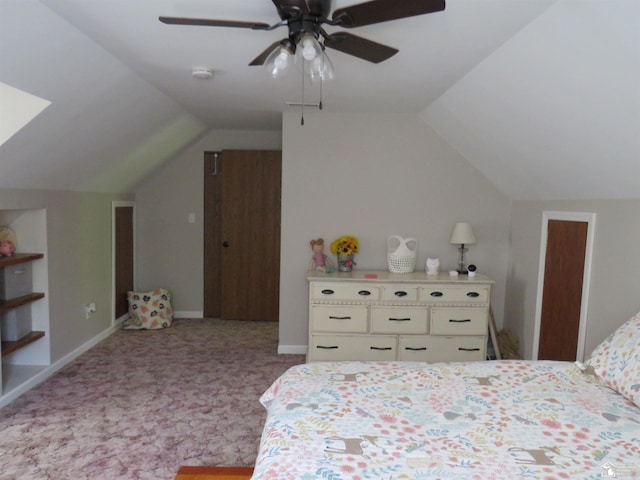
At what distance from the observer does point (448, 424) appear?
1.55m

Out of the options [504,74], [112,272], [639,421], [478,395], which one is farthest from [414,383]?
[112,272]

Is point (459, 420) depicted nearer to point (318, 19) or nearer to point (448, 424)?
point (448, 424)

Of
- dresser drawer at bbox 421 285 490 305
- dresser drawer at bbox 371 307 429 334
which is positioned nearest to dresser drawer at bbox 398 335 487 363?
dresser drawer at bbox 371 307 429 334

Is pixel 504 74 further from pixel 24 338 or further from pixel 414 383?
pixel 24 338

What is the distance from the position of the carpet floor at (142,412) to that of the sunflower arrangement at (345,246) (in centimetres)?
105

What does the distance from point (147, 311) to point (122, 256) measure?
0.67 meters

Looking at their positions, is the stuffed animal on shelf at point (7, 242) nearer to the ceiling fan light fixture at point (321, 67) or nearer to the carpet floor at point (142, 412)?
the carpet floor at point (142, 412)

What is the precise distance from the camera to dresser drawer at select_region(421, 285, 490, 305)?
3.45 m

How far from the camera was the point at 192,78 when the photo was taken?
113 inches

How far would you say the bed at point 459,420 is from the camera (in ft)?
4.24

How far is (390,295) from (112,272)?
2931 millimetres

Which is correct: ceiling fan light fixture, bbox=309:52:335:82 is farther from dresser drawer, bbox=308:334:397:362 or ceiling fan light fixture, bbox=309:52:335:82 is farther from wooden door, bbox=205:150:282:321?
wooden door, bbox=205:150:282:321

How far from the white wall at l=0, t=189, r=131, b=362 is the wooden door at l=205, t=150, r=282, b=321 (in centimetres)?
123

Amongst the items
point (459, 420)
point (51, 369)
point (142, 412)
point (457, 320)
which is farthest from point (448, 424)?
point (51, 369)
